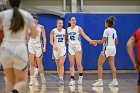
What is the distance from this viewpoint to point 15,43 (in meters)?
5.46

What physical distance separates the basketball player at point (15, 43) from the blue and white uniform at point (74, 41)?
542 centimetres

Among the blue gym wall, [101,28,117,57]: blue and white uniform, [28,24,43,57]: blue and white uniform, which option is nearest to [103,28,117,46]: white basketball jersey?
[101,28,117,57]: blue and white uniform

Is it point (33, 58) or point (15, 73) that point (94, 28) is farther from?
point (15, 73)

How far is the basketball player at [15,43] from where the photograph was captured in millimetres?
5418

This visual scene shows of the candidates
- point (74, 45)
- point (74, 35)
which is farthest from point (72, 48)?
point (74, 35)

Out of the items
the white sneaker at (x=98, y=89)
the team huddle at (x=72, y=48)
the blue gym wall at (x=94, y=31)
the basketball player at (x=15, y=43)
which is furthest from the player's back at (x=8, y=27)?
the blue gym wall at (x=94, y=31)

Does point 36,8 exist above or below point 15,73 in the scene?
above

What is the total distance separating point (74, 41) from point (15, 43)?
566 centimetres

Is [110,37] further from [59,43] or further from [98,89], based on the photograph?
[98,89]

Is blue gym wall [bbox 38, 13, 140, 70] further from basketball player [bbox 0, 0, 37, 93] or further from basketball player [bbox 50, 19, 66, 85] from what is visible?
basketball player [bbox 0, 0, 37, 93]

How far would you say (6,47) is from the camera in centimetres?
544

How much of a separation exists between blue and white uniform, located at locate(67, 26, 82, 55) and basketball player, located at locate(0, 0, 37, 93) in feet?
17.8

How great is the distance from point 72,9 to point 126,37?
106 inches

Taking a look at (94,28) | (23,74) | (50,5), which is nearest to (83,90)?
(23,74)
